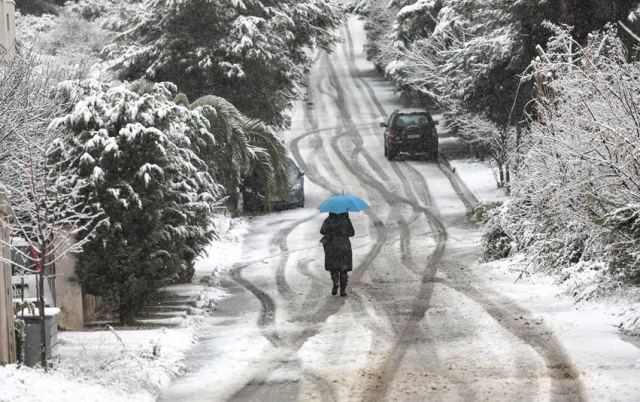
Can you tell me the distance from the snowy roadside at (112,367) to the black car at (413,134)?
20.6 meters

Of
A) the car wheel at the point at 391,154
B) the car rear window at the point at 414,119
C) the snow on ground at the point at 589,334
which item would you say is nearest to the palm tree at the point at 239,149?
the snow on ground at the point at 589,334

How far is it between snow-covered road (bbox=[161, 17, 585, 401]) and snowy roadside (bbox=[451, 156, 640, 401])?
0.62 ft

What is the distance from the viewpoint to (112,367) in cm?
965

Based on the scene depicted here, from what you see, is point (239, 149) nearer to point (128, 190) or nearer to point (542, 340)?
point (128, 190)

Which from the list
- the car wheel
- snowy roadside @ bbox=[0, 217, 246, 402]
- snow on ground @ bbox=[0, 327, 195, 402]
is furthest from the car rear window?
snow on ground @ bbox=[0, 327, 195, 402]

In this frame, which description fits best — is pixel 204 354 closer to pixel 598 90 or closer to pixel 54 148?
Answer: pixel 54 148

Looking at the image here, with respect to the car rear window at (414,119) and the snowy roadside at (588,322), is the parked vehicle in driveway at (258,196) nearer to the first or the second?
the car rear window at (414,119)

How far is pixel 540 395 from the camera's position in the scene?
28.0ft

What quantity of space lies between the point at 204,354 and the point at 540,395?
13.6ft

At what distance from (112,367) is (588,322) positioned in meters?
5.66

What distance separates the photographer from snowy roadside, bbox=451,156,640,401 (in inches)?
349

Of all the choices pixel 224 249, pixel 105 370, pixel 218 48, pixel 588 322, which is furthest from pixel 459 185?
pixel 105 370

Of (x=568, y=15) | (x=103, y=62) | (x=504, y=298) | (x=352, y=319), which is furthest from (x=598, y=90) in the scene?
(x=103, y=62)

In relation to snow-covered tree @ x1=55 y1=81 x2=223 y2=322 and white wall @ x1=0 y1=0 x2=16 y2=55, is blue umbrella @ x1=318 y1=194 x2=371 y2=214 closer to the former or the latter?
snow-covered tree @ x1=55 y1=81 x2=223 y2=322
